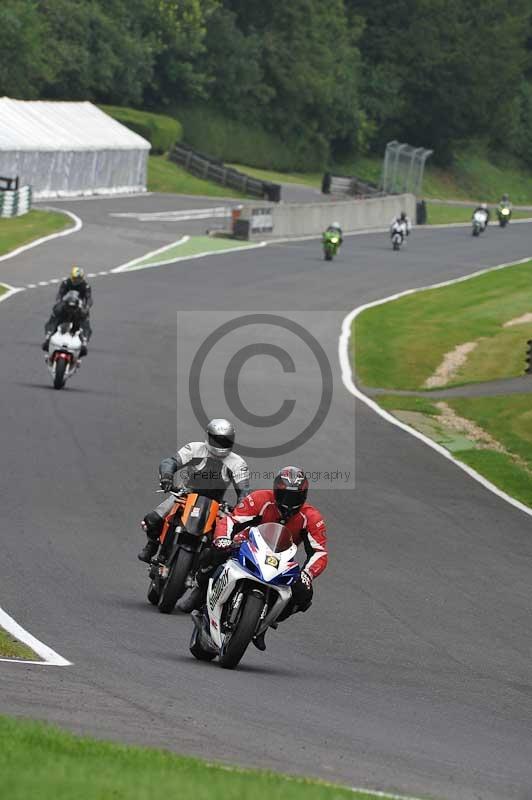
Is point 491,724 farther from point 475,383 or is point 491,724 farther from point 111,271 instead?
point 111,271

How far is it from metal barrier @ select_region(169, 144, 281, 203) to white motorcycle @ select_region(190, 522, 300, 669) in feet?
239

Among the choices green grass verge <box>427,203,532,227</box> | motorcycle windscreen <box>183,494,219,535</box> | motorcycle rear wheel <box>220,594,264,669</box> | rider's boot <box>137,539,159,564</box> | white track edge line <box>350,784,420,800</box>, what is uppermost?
white track edge line <box>350,784,420,800</box>

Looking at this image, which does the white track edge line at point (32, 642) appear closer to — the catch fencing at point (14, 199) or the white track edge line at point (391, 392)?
the white track edge line at point (391, 392)

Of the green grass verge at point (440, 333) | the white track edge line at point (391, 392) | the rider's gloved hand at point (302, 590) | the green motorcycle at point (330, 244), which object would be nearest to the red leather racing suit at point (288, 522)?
the rider's gloved hand at point (302, 590)

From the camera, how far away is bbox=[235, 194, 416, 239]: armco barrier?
2405 inches

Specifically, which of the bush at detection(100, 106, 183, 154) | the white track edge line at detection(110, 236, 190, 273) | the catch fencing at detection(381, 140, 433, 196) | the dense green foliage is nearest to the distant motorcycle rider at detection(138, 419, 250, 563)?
the white track edge line at detection(110, 236, 190, 273)

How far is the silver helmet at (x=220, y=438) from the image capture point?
44.9 ft

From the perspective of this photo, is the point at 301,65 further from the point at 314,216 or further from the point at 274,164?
the point at 314,216

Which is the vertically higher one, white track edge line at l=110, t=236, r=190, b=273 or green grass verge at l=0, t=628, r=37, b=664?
green grass verge at l=0, t=628, r=37, b=664

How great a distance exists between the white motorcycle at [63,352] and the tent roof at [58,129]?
128 ft

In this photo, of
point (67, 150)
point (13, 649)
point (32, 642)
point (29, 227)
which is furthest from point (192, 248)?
point (13, 649)

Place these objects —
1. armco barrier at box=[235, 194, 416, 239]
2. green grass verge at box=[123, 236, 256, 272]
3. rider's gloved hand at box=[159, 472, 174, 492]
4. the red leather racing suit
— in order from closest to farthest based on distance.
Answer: the red leather racing suit
rider's gloved hand at box=[159, 472, 174, 492]
green grass verge at box=[123, 236, 256, 272]
armco barrier at box=[235, 194, 416, 239]

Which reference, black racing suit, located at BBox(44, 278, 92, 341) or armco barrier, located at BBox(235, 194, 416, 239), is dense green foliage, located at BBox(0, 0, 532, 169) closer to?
armco barrier, located at BBox(235, 194, 416, 239)

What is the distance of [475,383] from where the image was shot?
34.1m
